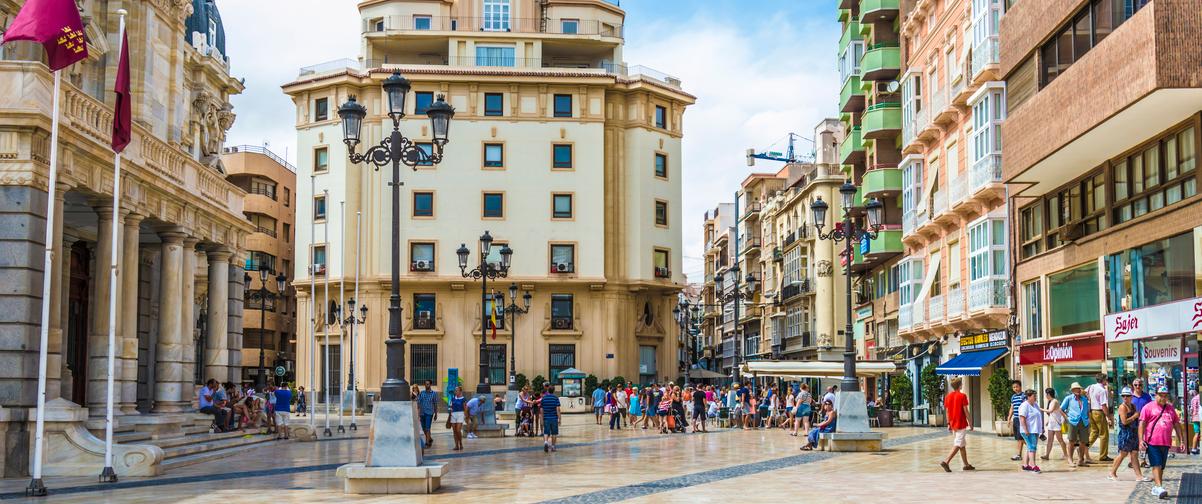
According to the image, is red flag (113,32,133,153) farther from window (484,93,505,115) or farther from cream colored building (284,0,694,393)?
window (484,93,505,115)

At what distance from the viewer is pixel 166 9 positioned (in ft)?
92.6

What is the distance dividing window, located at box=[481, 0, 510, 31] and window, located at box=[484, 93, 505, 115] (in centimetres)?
464

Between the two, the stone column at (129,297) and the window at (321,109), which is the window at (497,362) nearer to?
the window at (321,109)

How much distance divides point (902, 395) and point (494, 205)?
82.9 feet

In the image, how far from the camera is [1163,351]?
82.1ft

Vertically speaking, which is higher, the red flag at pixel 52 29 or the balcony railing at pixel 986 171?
the balcony railing at pixel 986 171

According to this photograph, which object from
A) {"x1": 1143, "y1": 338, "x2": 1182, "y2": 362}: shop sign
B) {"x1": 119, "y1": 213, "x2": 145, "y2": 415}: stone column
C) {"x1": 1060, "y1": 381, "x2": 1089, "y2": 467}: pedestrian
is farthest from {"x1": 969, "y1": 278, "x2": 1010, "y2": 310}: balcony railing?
{"x1": 119, "y1": 213, "x2": 145, "y2": 415}: stone column

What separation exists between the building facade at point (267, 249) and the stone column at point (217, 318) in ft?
145

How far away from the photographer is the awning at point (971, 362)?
3566cm

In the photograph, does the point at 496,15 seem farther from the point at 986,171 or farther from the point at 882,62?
the point at 986,171

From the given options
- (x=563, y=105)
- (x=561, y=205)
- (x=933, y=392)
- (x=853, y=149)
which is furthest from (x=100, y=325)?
(x=563, y=105)

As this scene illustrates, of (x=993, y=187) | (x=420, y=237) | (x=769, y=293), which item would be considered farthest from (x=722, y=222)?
(x=993, y=187)

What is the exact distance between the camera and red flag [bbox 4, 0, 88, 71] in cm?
1775

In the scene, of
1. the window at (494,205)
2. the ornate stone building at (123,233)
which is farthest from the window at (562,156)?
the ornate stone building at (123,233)
